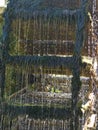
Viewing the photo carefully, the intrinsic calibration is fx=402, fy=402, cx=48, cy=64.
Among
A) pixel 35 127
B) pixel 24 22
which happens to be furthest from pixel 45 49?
pixel 35 127

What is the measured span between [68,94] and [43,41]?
1079 mm

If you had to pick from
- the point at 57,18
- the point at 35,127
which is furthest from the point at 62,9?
the point at 35,127

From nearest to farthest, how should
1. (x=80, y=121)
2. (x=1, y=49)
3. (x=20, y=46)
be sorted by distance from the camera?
(x=80, y=121), (x=1, y=49), (x=20, y=46)

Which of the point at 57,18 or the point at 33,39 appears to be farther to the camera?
the point at 33,39

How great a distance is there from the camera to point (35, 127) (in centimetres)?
638

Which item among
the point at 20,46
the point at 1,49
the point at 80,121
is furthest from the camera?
the point at 20,46

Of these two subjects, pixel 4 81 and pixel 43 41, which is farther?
pixel 43 41

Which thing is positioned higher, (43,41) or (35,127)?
(43,41)

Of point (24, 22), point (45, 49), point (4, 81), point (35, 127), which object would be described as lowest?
point (35, 127)

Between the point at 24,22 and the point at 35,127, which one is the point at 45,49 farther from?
the point at 35,127

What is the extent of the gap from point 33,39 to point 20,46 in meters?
0.27

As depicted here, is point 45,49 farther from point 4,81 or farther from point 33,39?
point 4,81

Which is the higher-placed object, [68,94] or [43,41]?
[43,41]

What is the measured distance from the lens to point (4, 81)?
6.45 metres
